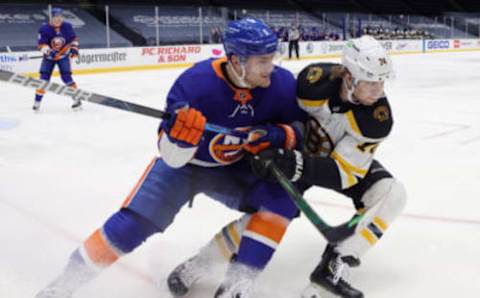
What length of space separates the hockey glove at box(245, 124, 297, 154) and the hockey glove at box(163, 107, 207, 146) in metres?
0.20

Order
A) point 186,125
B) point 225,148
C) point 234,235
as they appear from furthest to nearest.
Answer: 1. point 234,235
2. point 225,148
3. point 186,125

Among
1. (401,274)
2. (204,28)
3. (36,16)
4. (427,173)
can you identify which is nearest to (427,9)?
(204,28)

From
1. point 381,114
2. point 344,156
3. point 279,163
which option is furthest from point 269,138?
point 381,114

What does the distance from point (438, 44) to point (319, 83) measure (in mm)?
16748

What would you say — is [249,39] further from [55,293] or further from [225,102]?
[55,293]

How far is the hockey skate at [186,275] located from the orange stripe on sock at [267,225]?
300 millimetres

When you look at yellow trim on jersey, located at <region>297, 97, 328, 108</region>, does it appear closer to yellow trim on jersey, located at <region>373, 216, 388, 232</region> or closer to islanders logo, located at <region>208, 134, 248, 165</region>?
islanders logo, located at <region>208, 134, 248, 165</region>

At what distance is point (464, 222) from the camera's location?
2432 millimetres

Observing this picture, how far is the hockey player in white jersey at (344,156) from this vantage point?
156 cm

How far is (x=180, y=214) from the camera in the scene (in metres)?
2.49

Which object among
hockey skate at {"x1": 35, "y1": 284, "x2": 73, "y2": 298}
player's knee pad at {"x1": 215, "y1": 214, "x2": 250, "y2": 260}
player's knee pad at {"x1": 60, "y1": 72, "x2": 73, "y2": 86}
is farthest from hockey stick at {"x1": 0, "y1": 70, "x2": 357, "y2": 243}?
player's knee pad at {"x1": 60, "y1": 72, "x2": 73, "y2": 86}

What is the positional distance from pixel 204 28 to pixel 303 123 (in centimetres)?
1221

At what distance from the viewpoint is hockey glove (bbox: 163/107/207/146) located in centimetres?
141

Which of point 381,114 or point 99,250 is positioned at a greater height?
point 381,114
